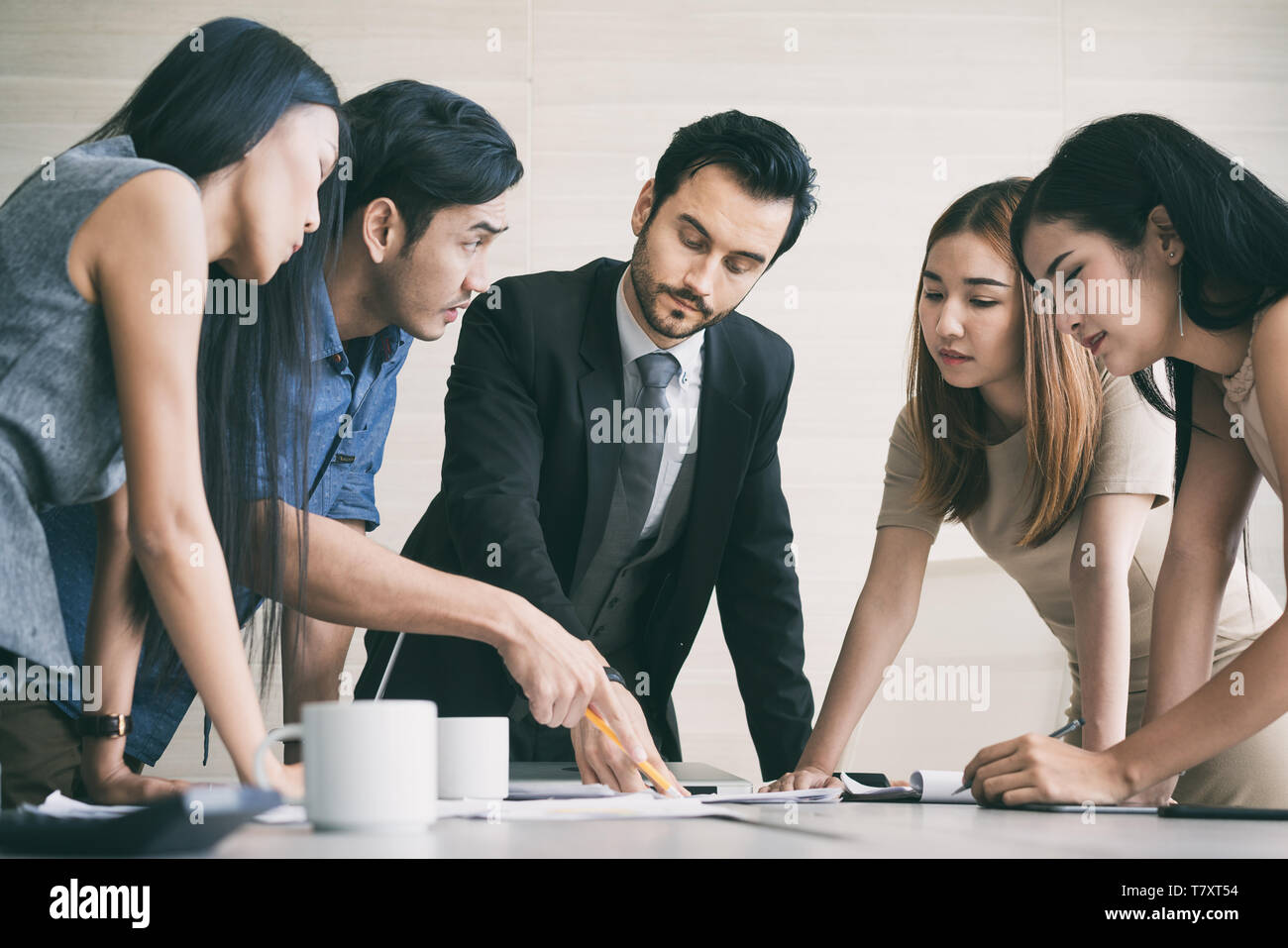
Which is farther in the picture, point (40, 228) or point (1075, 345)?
point (1075, 345)

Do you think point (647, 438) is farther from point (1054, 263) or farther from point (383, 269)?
point (1054, 263)

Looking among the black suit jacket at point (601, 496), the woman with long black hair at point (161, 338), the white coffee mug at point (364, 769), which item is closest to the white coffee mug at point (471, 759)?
the woman with long black hair at point (161, 338)

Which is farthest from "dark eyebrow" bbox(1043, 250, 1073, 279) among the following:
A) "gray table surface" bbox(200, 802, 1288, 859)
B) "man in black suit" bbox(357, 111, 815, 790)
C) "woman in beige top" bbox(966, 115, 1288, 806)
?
"gray table surface" bbox(200, 802, 1288, 859)

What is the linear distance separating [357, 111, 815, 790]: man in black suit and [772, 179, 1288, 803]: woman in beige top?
218 millimetres

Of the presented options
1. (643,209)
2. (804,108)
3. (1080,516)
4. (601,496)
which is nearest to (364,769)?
(601,496)

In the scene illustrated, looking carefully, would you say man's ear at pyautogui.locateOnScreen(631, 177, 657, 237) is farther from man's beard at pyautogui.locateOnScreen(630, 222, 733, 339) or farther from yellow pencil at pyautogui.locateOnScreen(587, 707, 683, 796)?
yellow pencil at pyautogui.locateOnScreen(587, 707, 683, 796)

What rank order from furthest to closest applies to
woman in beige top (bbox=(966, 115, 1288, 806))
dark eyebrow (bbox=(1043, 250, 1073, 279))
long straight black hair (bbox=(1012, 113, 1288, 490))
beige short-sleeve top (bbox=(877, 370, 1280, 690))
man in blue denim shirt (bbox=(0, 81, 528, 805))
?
man in blue denim shirt (bbox=(0, 81, 528, 805)) < beige short-sleeve top (bbox=(877, 370, 1280, 690)) < dark eyebrow (bbox=(1043, 250, 1073, 279)) < long straight black hair (bbox=(1012, 113, 1288, 490)) < woman in beige top (bbox=(966, 115, 1288, 806))

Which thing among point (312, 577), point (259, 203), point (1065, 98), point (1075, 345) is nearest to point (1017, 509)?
point (1075, 345)

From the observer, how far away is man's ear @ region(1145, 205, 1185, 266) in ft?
4.06

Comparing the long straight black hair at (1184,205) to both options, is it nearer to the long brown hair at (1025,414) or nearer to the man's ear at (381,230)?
the long brown hair at (1025,414)

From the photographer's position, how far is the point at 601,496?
5.76ft

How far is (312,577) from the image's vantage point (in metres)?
1.29
